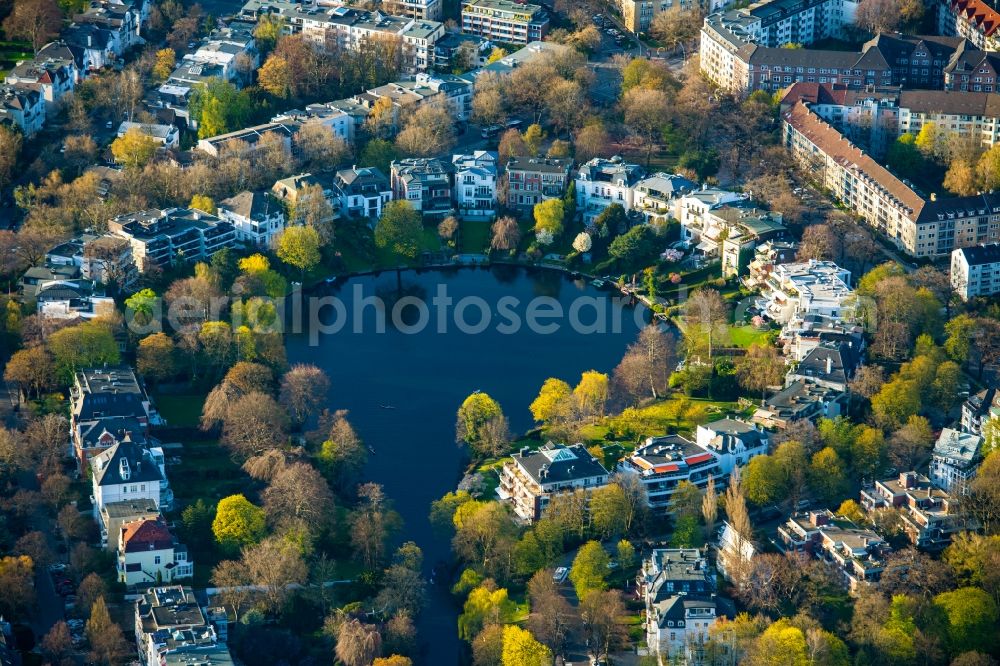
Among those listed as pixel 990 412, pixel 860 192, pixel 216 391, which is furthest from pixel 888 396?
pixel 216 391

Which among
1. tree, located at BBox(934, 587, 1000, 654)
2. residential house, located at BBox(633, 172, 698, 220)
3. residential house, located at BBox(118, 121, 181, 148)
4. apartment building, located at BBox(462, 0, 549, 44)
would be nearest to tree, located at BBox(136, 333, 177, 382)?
residential house, located at BBox(118, 121, 181, 148)

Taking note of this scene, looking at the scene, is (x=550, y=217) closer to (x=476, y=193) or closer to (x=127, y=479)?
(x=476, y=193)

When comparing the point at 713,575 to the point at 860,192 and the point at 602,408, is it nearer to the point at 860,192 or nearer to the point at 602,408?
the point at 602,408

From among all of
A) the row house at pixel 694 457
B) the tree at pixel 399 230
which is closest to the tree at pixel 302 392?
the row house at pixel 694 457

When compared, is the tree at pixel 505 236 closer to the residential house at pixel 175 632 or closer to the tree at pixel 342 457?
the tree at pixel 342 457

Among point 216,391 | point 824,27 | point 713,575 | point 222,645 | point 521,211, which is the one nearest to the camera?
point 222,645
